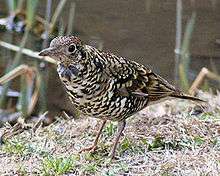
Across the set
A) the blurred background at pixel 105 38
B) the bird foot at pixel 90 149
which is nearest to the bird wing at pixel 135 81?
the bird foot at pixel 90 149

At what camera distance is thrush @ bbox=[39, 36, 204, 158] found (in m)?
4.18

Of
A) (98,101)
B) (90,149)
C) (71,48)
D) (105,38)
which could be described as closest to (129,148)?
(90,149)

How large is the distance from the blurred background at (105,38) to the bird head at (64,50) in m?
2.63

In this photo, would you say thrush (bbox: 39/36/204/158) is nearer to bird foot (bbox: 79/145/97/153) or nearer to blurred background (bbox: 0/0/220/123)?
bird foot (bbox: 79/145/97/153)

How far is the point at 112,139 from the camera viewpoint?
503 centimetres

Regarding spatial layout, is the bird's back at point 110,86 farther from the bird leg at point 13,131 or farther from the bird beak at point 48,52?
the bird leg at point 13,131

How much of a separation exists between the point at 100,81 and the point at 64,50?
1.14ft

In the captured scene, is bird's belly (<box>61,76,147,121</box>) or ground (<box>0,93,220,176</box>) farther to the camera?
ground (<box>0,93,220,176</box>)

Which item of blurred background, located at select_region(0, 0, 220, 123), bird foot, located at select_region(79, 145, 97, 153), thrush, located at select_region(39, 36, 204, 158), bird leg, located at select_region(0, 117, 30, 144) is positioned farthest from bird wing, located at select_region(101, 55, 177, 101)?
blurred background, located at select_region(0, 0, 220, 123)

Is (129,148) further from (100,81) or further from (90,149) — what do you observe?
(100,81)

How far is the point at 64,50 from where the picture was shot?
13.6ft

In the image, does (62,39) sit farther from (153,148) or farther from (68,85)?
(153,148)

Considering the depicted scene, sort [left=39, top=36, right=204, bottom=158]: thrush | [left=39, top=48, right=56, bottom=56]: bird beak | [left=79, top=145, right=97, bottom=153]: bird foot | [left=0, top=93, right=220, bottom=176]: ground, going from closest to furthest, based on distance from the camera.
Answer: [left=39, top=48, right=56, bottom=56]: bird beak < [left=39, top=36, right=204, bottom=158]: thrush < [left=0, top=93, right=220, bottom=176]: ground < [left=79, top=145, right=97, bottom=153]: bird foot

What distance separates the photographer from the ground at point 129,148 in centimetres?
440
